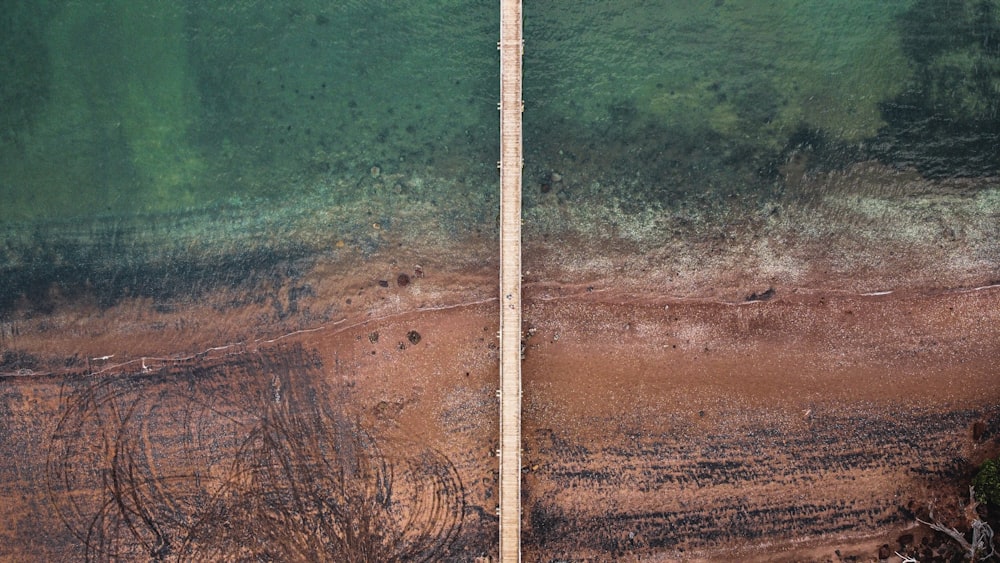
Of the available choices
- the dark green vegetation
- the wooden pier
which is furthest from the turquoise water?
the dark green vegetation

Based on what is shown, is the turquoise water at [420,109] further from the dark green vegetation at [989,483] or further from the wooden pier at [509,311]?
the dark green vegetation at [989,483]

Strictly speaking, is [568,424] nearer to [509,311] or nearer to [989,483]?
[509,311]

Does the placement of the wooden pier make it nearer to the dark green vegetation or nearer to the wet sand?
the wet sand

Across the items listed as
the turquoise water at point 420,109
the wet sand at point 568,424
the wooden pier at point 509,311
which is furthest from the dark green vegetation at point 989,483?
the wooden pier at point 509,311

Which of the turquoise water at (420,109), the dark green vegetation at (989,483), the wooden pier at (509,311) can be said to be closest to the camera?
the dark green vegetation at (989,483)

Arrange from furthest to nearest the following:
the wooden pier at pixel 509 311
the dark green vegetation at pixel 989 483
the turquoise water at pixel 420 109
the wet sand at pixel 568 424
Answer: the turquoise water at pixel 420 109
the wet sand at pixel 568 424
the wooden pier at pixel 509 311
the dark green vegetation at pixel 989 483

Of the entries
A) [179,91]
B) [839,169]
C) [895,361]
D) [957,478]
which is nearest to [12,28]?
[179,91]

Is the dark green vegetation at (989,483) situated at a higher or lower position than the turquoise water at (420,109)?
lower

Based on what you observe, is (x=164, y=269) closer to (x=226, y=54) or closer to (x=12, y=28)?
(x=226, y=54)
